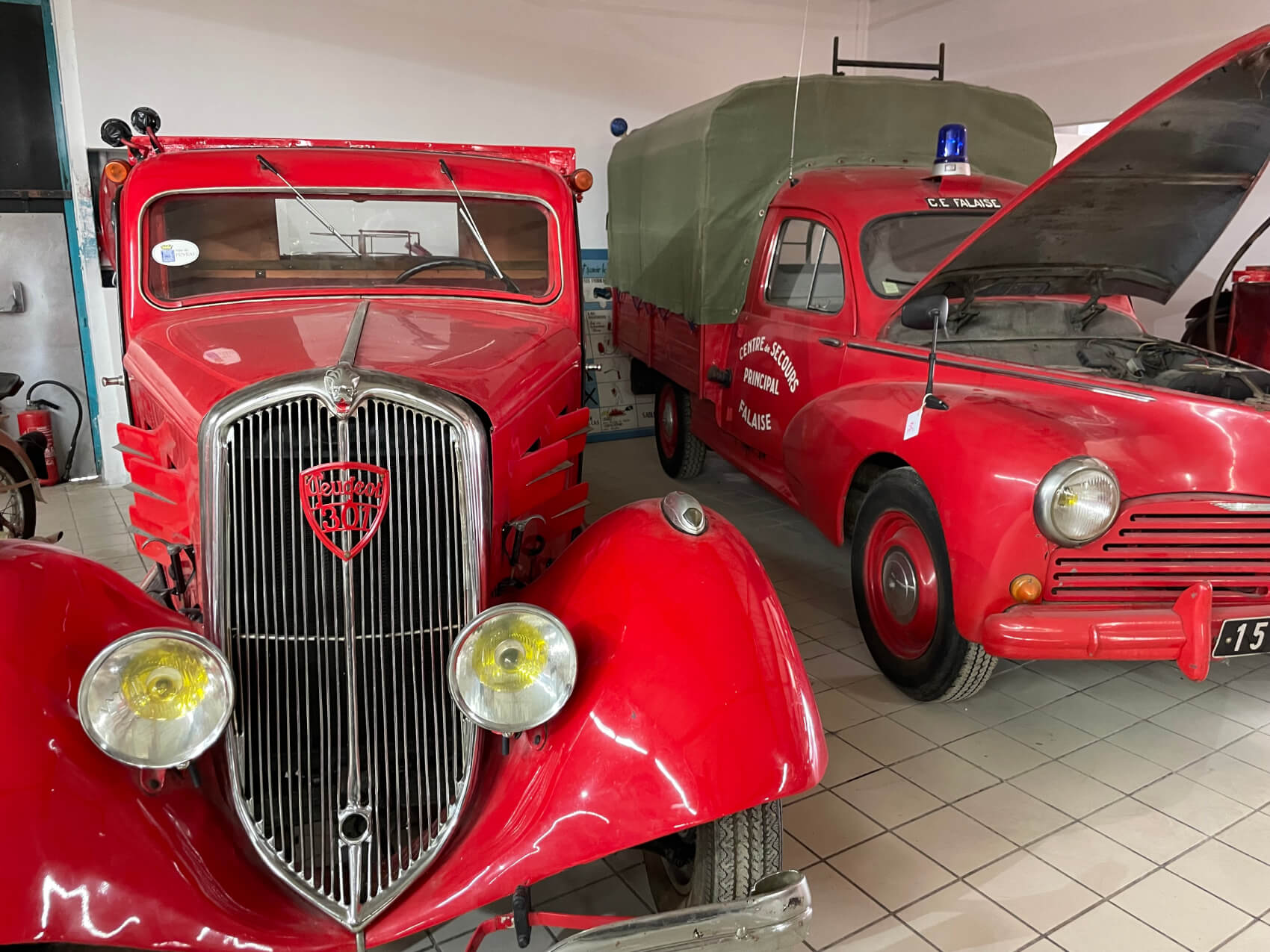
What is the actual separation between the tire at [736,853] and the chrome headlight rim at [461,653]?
1.25 ft

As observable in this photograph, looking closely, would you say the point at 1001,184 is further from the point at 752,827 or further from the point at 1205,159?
the point at 752,827

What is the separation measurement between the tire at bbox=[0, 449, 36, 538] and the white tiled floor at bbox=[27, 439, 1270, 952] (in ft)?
12.0

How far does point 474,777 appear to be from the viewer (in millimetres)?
1719

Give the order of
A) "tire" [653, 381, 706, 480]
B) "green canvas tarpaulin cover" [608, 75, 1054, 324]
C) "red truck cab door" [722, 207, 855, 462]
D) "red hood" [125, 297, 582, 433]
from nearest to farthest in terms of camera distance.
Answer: "red hood" [125, 297, 582, 433] < "red truck cab door" [722, 207, 855, 462] < "green canvas tarpaulin cover" [608, 75, 1054, 324] < "tire" [653, 381, 706, 480]

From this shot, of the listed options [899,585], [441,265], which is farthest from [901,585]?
[441,265]

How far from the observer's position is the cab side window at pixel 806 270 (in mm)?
3902

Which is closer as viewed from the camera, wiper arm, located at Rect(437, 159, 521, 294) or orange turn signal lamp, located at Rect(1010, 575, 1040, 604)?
orange turn signal lamp, located at Rect(1010, 575, 1040, 604)

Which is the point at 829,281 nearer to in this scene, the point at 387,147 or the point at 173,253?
the point at 387,147

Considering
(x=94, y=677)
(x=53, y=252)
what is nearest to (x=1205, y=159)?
(x=94, y=677)

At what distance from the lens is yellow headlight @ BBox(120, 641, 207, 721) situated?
1.49m

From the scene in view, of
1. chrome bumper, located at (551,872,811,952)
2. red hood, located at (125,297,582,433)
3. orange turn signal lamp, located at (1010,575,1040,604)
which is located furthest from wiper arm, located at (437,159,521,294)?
chrome bumper, located at (551,872,811,952)

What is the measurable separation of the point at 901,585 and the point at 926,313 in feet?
3.19

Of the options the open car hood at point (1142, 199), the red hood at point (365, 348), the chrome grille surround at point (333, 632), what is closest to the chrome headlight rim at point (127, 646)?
the chrome grille surround at point (333, 632)

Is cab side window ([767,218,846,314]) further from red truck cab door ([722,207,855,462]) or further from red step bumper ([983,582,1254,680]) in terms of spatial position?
red step bumper ([983,582,1254,680])
